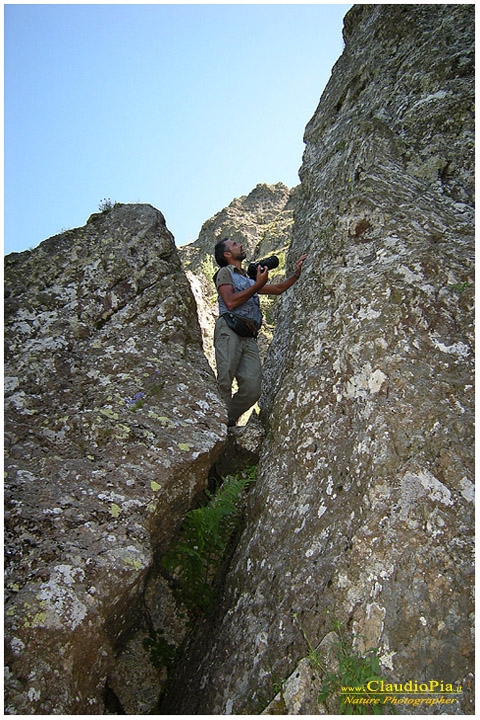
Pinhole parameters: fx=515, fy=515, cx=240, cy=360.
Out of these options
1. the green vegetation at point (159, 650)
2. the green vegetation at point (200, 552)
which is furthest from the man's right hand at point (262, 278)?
the green vegetation at point (159, 650)

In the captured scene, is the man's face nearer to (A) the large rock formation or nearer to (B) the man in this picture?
(B) the man

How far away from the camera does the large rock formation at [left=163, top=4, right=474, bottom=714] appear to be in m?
4.04

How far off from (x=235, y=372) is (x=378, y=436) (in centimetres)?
348

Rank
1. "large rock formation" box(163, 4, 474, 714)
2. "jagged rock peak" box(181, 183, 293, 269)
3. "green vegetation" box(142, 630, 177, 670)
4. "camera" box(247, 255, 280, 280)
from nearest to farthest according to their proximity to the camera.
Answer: "large rock formation" box(163, 4, 474, 714) < "green vegetation" box(142, 630, 177, 670) < "camera" box(247, 255, 280, 280) < "jagged rock peak" box(181, 183, 293, 269)

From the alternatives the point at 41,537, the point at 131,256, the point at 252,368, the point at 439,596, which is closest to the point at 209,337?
the point at 252,368

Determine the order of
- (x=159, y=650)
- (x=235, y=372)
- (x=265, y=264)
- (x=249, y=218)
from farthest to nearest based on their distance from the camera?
(x=249, y=218) < (x=265, y=264) < (x=235, y=372) < (x=159, y=650)

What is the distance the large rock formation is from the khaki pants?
352 mm

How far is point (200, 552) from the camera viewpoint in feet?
18.8

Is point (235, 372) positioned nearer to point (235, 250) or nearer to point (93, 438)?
point (235, 250)

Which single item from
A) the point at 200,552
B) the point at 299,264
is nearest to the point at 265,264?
the point at 299,264

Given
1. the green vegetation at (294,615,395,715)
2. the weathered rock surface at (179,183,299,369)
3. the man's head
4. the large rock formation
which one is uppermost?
the weathered rock surface at (179,183,299,369)

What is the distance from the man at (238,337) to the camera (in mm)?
7875

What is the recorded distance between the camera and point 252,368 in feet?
26.4

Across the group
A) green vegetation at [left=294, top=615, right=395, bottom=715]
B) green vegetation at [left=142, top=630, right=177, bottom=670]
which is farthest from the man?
green vegetation at [left=294, top=615, right=395, bottom=715]
